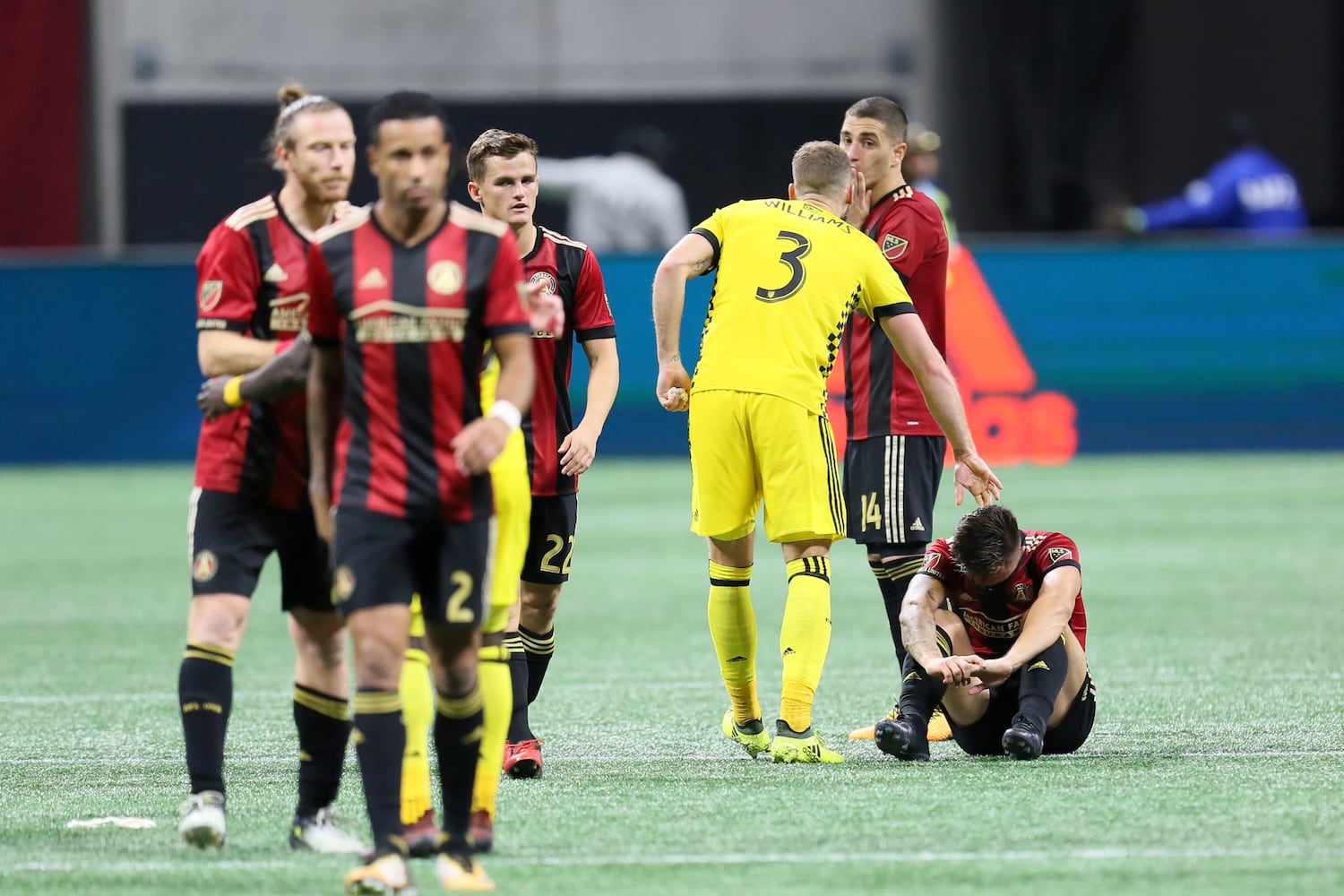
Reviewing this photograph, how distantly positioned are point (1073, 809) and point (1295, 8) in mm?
19096

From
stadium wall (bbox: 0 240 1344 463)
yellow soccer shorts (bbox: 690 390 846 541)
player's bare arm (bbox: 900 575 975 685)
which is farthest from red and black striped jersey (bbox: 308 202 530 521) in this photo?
stadium wall (bbox: 0 240 1344 463)

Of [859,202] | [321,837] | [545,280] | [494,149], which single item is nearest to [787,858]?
[321,837]

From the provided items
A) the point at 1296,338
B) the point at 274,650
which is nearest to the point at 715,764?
the point at 274,650

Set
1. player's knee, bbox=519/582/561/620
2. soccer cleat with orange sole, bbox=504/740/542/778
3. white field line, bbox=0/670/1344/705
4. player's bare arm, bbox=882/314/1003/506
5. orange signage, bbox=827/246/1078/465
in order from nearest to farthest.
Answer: soccer cleat with orange sole, bbox=504/740/542/778
player's bare arm, bbox=882/314/1003/506
player's knee, bbox=519/582/561/620
white field line, bbox=0/670/1344/705
orange signage, bbox=827/246/1078/465

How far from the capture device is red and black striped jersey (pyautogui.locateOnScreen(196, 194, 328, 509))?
533 centimetres

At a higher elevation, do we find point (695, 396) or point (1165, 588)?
point (695, 396)

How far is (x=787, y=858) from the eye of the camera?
502cm

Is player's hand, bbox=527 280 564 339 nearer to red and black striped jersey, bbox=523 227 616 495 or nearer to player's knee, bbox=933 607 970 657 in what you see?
red and black striped jersey, bbox=523 227 616 495

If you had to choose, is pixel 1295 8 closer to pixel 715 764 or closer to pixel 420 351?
pixel 715 764

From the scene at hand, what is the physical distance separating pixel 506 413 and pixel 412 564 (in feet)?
1.34

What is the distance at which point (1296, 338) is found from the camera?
17.1 m

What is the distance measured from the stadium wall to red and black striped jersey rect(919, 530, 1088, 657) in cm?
1028

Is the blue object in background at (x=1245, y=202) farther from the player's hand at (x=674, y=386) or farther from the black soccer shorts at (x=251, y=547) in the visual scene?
the black soccer shorts at (x=251, y=547)

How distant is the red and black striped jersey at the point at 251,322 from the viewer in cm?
533
